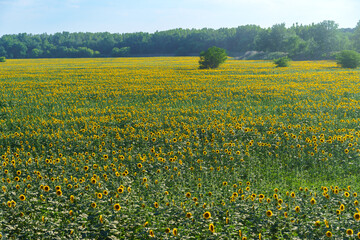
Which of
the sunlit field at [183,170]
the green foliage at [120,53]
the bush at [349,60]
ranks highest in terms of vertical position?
the green foliage at [120,53]

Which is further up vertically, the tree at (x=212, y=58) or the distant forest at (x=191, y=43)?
the distant forest at (x=191, y=43)

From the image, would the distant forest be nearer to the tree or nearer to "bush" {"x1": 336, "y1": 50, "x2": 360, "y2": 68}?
"bush" {"x1": 336, "y1": 50, "x2": 360, "y2": 68}

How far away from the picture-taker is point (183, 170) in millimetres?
8445

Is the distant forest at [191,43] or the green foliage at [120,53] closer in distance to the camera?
the distant forest at [191,43]

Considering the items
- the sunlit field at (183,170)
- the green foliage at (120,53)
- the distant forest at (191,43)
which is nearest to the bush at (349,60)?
the sunlit field at (183,170)

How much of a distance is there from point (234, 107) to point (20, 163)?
10.5 m

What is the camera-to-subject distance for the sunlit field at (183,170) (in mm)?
5465

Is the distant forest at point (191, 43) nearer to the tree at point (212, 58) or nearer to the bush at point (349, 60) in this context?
the bush at point (349, 60)

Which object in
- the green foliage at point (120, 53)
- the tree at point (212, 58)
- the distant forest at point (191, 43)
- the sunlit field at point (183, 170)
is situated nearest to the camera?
the sunlit field at point (183, 170)

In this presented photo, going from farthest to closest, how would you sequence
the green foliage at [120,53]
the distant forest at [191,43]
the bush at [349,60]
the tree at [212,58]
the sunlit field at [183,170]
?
the green foliage at [120,53] → the distant forest at [191,43] → the tree at [212,58] → the bush at [349,60] → the sunlit field at [183,170]

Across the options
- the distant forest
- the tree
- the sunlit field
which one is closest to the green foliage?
the distant forest

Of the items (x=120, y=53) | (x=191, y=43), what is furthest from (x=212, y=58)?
(x=120, y=53)

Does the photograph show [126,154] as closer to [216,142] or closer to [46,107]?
[216,142]

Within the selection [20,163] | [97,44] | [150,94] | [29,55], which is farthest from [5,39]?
[20,163]
